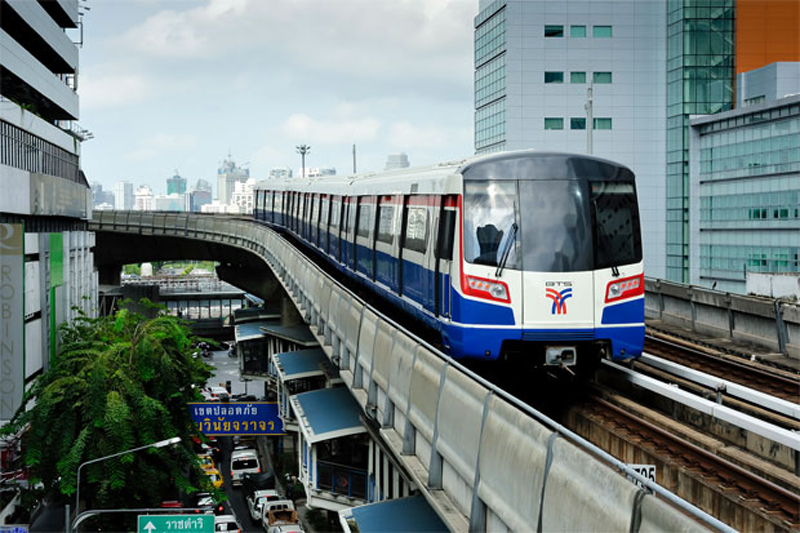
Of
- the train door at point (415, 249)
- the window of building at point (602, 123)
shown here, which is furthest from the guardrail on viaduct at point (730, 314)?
the window of building at point (602, 123)

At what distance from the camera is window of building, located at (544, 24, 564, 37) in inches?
2522

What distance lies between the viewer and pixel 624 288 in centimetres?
1370

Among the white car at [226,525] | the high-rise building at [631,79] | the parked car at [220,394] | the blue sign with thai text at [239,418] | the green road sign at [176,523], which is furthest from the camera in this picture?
the high-rise building at [631,79]

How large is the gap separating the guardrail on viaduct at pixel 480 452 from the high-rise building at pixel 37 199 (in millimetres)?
14452

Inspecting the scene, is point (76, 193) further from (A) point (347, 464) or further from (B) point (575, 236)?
(B) point (575, 236)


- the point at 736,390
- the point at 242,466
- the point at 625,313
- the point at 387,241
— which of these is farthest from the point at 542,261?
the point at 242,466

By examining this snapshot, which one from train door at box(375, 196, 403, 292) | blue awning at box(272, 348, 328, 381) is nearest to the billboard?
blue awning at box(272, 348, 328, 381)

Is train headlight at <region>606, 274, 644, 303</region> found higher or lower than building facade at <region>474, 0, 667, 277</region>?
lower

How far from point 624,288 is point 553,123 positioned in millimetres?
52101

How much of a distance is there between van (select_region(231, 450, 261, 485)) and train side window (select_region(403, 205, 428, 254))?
2908 cm

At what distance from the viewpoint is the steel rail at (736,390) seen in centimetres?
1181

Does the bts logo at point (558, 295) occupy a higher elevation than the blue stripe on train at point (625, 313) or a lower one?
higher

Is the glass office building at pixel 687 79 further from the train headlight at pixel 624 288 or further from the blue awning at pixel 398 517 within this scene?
the blue awning at pixel 398 517

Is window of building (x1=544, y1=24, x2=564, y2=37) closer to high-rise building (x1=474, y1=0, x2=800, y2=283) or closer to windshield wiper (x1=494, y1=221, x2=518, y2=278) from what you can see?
high-rise building (x1=474, y1=0, x2=800, y2=283)
